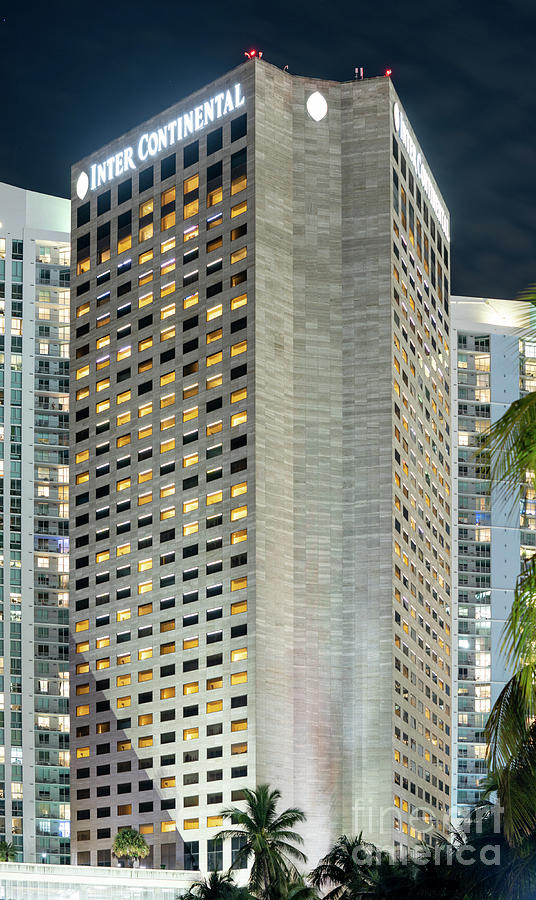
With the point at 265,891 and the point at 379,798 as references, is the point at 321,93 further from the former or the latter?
the point at 265,891

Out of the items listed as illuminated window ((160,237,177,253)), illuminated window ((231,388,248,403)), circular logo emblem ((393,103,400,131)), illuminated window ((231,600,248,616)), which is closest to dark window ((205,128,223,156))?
illuminated window ((160,237,177,253))

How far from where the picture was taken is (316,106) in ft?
640

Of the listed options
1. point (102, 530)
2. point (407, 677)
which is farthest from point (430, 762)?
point (102, 530)

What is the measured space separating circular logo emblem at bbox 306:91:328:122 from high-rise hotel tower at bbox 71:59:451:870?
1.02 feet

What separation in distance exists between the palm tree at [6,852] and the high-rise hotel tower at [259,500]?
14.6 metres

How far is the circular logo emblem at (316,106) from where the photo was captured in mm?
194875

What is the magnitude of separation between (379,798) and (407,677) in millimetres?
18386

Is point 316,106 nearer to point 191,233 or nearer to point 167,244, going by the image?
point 191,233

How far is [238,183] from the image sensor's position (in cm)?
18675

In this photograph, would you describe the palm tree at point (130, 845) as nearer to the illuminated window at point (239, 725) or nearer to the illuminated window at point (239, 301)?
the illuminated window at point (239, 725)

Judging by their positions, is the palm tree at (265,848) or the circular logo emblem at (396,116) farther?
the circular logo emblem at (396,116)

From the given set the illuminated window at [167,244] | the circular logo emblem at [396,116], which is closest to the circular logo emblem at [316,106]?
the circular logo emblem at [396,116]

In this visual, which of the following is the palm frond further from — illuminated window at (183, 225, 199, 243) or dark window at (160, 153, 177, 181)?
Result: dark window at (160, 153, 177, 181)

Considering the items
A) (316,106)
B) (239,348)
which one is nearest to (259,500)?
(239,348)
